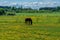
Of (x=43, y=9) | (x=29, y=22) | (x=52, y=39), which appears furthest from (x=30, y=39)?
(x=43, y=9)

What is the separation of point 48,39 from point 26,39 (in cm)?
173

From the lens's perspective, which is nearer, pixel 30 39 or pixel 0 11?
pixel 30 39

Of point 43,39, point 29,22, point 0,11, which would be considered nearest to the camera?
point 43,39

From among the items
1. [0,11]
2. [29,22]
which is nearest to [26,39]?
[29,22]

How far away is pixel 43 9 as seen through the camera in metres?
A: 147

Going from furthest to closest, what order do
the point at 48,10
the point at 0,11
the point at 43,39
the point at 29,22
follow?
the point at 48,10 < the point at 0,11 < the point at 29,22 < the point at 43,39

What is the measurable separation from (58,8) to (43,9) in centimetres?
1060

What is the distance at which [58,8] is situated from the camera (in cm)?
15175

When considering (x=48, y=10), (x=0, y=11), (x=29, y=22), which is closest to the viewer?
(x=29, y=22)

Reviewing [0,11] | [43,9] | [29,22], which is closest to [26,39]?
[29,22]

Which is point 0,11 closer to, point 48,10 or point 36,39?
point 48,10

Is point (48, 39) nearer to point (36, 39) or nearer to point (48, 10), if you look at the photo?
point (36, 39)

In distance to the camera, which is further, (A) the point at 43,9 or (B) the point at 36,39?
(A) the point at 43,9

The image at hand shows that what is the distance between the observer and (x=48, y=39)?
65.1ft
